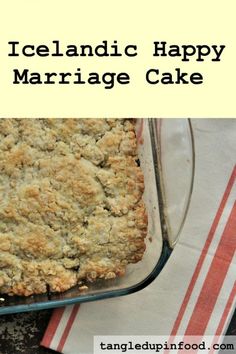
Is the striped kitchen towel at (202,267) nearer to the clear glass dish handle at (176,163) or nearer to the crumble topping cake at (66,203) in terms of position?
the clear glass dish handle at (176,163)

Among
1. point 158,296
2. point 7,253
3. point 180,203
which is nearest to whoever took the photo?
point 7,253

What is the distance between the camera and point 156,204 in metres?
1.34

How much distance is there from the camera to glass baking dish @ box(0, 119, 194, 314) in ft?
4.17

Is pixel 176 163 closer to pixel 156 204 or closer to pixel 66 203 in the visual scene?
pixel 156 204

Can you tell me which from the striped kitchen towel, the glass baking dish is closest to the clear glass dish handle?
the glass baking dish

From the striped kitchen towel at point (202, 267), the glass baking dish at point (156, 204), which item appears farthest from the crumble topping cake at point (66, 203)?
the striped kitchen towel at point (202, 267)

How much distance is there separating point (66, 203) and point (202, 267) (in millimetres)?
445

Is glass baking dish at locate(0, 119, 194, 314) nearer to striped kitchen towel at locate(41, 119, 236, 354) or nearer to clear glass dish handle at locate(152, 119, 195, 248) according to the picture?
clear glass dish handle at locate(152, 119, 195, 248)

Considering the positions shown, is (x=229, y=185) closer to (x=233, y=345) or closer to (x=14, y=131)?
(x=233, y=345)

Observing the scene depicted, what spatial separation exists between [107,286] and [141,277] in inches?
3.1

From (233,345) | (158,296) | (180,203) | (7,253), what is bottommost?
(233,345)

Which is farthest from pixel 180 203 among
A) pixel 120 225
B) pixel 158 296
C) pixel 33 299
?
pixel 33 299

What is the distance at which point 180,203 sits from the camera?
135 cm

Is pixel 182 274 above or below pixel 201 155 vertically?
below
